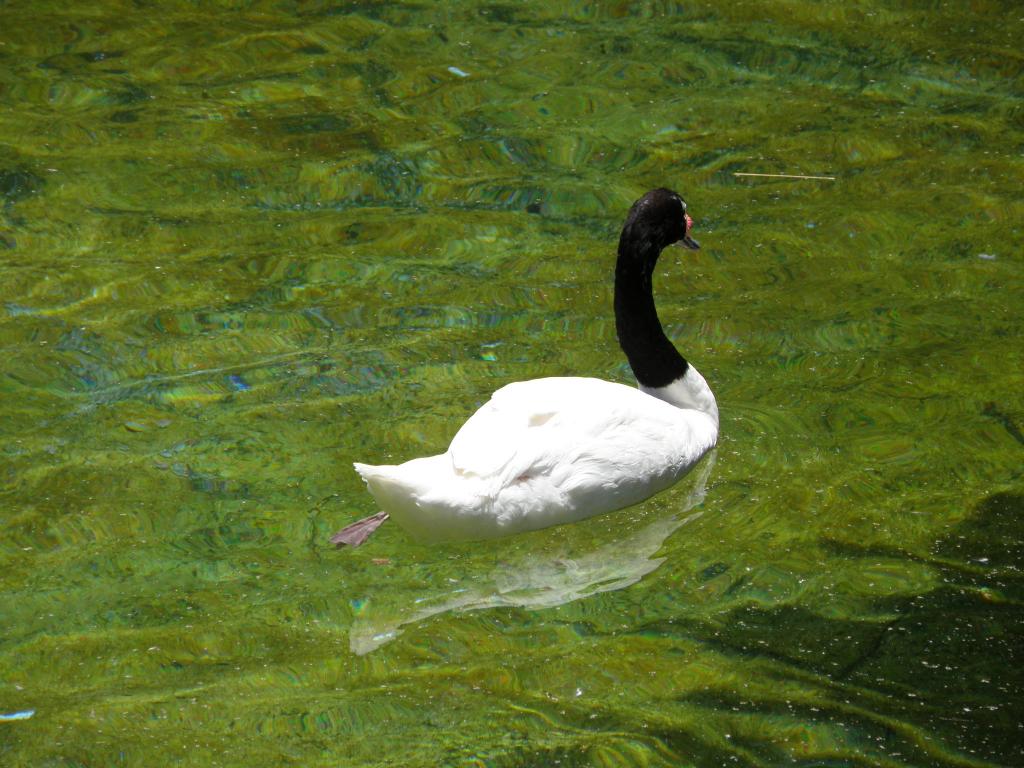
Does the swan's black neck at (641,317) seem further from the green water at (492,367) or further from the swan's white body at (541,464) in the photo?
the green water at (492,367)

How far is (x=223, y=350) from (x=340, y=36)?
4435mm

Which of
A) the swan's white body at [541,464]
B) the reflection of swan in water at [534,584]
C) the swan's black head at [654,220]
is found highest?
the swan's black head at [654,220]

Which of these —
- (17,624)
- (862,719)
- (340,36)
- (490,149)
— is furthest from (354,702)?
(340,36)

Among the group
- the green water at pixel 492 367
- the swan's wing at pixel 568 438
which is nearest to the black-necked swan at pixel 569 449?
the swan's wing at pixel 568 438

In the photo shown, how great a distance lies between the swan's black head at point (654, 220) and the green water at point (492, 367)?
794mm

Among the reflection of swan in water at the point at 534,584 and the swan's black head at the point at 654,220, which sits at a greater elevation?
the swan's black head at the point at 654,220

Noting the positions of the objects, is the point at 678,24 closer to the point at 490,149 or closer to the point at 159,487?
the point at 490,149

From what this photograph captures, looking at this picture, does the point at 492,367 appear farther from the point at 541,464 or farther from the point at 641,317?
the point at 541,464

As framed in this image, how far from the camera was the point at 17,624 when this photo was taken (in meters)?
4.98

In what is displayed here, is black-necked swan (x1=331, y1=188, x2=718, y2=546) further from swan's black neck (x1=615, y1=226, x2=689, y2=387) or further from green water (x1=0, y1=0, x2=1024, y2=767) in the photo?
green water (x1=0, y1=0, x2=1024, y2=767)

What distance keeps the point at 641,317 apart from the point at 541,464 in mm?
1088

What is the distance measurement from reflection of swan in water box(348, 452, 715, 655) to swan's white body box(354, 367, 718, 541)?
164 millimetres

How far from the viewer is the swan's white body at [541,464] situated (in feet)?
17.0

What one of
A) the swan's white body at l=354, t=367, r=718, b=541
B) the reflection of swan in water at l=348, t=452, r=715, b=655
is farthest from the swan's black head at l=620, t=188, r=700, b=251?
the reflection of swan in water at l=348, t=452, r=715, b=655
